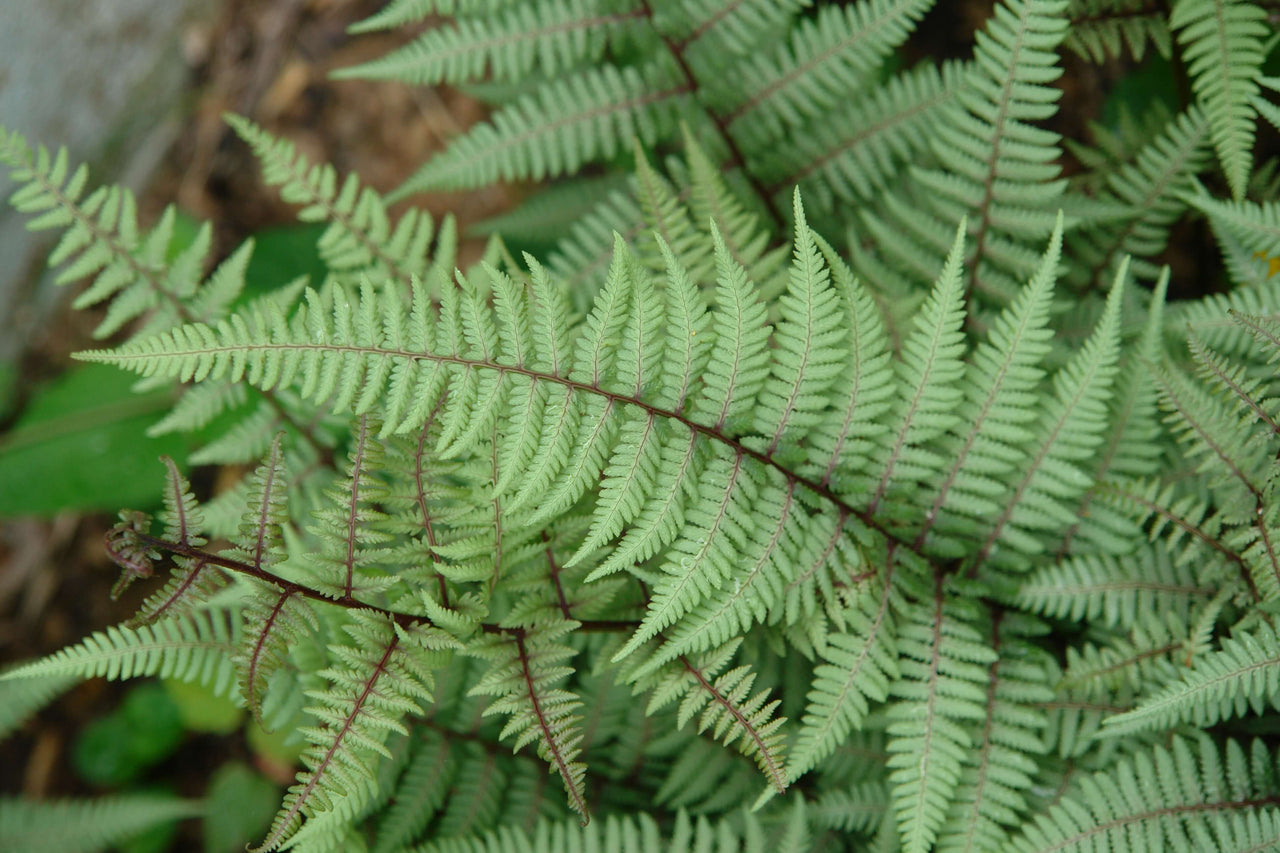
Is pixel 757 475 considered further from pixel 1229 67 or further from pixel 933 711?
pixel 1229 67

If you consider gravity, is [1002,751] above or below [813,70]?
below

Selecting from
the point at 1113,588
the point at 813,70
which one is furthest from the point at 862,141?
the point at 1113,588

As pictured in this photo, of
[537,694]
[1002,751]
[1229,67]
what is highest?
[1229,67]

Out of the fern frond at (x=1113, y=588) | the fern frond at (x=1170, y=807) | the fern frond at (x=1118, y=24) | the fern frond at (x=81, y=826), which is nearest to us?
the fern frond at (x=1170, y=807)

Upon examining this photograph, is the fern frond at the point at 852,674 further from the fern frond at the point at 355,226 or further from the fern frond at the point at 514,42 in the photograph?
the fern frond at the point at 514,42

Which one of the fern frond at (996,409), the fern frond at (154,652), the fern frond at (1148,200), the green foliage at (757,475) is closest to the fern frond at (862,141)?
the green foliage at (757,475)

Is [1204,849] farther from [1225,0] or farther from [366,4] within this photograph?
[366,4]

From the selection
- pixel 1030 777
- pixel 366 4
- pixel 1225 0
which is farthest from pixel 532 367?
pixel 366 4

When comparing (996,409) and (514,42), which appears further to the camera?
(514,42)

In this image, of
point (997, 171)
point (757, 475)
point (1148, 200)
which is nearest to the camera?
point (757, 475)
